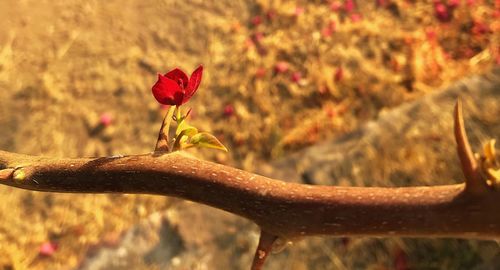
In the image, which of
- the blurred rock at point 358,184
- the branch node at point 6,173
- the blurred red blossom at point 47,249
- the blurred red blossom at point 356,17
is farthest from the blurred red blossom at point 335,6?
the branch node at point 6,173

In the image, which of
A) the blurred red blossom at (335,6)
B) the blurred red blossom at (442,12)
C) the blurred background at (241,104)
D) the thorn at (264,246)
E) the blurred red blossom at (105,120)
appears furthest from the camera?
the blurred red blossom at (335,6)

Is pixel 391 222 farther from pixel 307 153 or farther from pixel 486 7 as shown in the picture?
pixel 486 7

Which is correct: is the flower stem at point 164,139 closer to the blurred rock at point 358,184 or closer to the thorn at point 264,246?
the thorn at point 264,246

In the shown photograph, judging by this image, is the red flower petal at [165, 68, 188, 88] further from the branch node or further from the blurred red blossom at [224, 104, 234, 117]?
the blurred red blossom at [224, 104, 234, 117]

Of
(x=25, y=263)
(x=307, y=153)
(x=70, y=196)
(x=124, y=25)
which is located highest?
(x=124, y=25)

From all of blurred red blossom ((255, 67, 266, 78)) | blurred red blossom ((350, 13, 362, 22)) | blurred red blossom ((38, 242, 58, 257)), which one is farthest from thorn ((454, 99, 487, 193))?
blurred red blossom ((350, 13, 362, 22))

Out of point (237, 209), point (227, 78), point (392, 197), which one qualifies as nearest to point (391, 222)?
point (392, 197)
